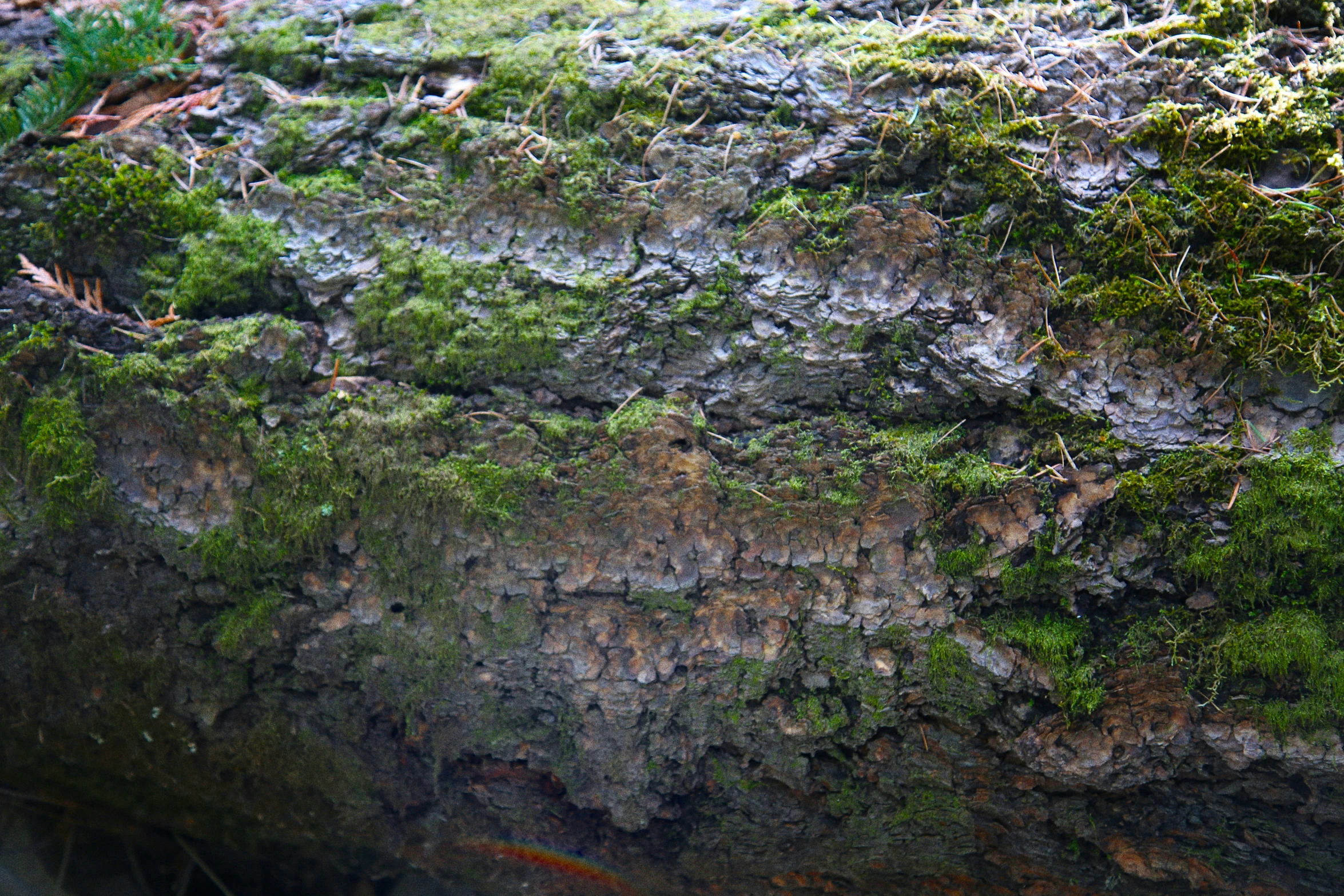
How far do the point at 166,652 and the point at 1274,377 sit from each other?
3.64m

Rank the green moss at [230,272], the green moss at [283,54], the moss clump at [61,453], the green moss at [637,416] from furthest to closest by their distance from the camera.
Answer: the green moss at [283,54] → the green moss at [230,272] → the moss clump at [61,453] → the green moss at [637,416]

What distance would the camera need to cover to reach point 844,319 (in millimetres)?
2219

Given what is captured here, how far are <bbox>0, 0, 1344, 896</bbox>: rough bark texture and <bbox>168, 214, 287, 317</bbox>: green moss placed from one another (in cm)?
2

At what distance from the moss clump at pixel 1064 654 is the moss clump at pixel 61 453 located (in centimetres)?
290

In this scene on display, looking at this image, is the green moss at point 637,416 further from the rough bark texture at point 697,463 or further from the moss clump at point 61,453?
the moss clump at point 61,453

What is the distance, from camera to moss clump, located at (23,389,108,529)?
2330 mm

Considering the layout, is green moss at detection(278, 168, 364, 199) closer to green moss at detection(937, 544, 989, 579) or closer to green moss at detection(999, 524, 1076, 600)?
green moss at detection(937, 544, 989, 579)

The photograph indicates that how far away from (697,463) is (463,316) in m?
0.92

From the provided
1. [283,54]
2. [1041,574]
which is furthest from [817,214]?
[283,54]

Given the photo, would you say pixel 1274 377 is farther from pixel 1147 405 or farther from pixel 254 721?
pixel 254 721

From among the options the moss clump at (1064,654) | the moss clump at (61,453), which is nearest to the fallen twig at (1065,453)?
the moss clump at (1064,654)

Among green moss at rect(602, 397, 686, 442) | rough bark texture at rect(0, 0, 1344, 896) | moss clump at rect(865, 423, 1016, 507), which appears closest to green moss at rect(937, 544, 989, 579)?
rough bark texture at rect(0, 0, 1344, 896)

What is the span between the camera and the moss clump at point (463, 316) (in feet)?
7.59

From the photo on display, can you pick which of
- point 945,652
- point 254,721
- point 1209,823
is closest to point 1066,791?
point 1209,823
